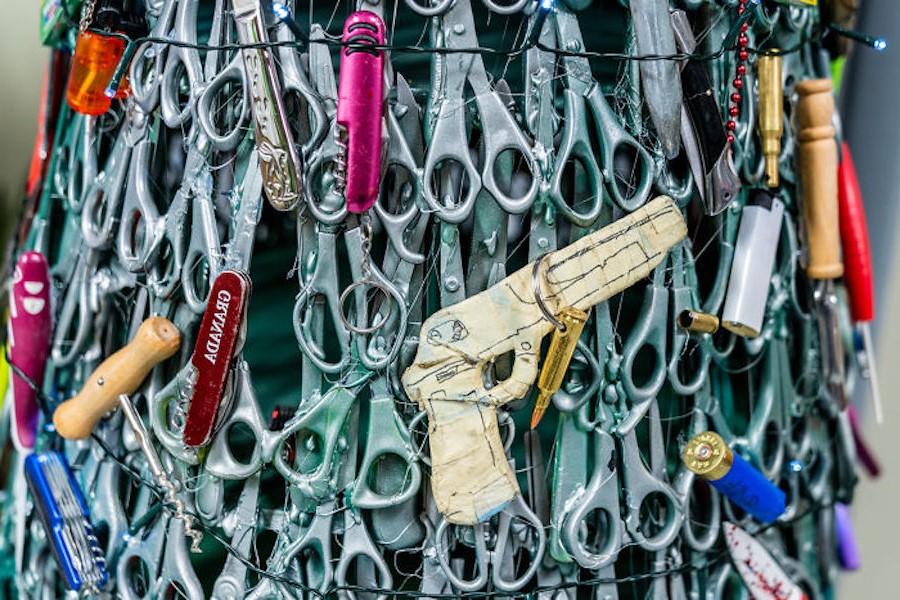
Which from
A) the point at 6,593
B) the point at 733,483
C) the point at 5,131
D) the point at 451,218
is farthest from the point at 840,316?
the point at 5,131

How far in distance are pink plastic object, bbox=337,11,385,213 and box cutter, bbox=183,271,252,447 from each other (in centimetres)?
8

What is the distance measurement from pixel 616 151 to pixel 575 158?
0.9 inches

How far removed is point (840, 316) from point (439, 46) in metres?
0.33

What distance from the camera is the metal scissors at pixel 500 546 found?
0.50 meters

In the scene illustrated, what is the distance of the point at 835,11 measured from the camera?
2.10 feet

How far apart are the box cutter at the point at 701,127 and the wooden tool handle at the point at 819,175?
0.29ft

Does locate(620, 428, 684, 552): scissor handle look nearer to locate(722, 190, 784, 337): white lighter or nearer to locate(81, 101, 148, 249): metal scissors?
locate(722, 190, 784, 337): white lighter

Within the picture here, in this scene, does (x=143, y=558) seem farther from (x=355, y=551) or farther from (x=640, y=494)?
(x=640, y=494)

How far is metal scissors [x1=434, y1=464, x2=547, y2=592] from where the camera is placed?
498 millimetres

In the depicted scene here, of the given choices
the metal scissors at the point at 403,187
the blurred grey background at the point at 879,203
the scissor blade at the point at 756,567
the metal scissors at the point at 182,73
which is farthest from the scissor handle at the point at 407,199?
the blurred grey background at the point at 879,203

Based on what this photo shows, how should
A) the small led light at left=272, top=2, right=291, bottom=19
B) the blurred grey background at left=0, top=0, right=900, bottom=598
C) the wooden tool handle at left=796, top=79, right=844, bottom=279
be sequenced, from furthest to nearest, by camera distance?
the blurred grey background at left=0, top=0, right=900, bottom=598, the wooden tool handle at left=796, top=79, right=844, bottom=279, the small led light at left=272, top=2, right=291, bottom=19

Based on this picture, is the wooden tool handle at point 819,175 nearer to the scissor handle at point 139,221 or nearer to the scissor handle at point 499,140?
the scissor handle at point 499,140

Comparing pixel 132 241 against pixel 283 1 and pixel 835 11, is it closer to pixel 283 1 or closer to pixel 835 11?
pixel 283 1

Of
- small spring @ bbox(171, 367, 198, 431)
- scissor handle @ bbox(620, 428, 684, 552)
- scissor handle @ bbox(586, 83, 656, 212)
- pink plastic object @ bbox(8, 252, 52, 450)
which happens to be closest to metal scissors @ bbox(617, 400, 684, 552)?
scissor handle @ bbox(620, 428, 684, 552)
